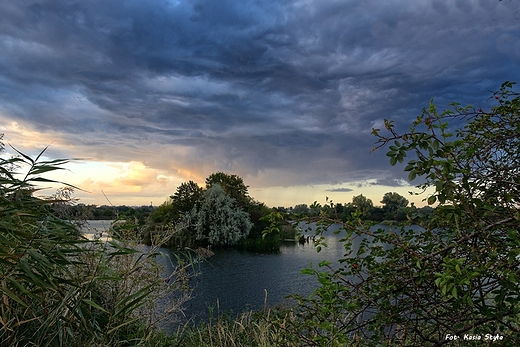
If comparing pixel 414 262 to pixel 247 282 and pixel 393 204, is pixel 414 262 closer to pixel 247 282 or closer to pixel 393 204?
pixel 393 204

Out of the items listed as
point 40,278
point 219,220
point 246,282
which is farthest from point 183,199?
point 40,278

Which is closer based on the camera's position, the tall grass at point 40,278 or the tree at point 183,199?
the tall grass at point 40,278

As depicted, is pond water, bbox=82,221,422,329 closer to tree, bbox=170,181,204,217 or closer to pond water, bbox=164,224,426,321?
pond water, bbox=164,224,426,321

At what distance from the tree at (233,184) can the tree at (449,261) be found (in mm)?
→ 37845

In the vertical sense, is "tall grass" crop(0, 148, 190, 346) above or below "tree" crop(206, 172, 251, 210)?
below

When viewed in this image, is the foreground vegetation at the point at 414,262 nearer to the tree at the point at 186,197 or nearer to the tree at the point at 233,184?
the tree at the point at 186,197

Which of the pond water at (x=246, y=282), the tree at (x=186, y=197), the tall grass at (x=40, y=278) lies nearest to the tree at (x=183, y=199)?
the tree at (x=186, y=197)

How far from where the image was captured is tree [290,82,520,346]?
70.9 inches

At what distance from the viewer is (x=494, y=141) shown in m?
2.36

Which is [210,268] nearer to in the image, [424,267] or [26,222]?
[26,222]

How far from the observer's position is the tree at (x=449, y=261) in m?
1.80

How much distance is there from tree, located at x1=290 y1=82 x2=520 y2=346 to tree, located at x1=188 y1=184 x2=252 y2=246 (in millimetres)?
30227


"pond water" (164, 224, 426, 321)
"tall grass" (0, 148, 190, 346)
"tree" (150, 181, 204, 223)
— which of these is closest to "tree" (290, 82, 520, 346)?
"tall grass" (0, 148, 190, 346)

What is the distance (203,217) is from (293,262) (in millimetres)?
11833
